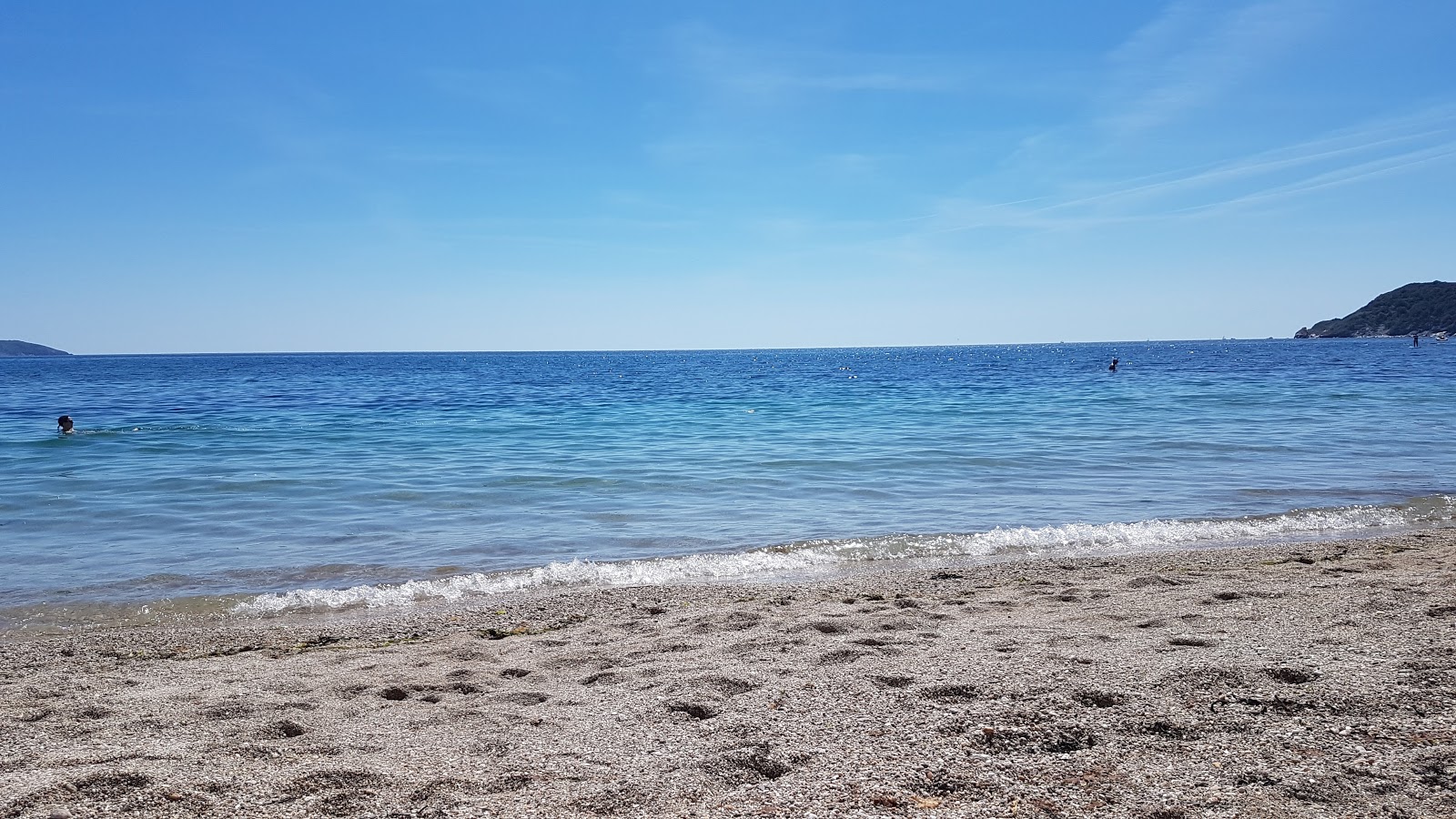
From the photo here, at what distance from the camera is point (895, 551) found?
28.8 ft

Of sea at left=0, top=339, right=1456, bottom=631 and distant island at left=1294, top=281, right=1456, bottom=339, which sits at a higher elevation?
distant island at left=1294, top=281, right=1456, bottom=339

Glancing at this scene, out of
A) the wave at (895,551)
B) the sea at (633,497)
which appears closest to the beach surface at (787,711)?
the wave at (895,551)

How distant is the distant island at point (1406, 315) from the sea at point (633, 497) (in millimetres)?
151172

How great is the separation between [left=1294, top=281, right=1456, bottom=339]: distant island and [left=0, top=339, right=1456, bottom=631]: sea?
151m

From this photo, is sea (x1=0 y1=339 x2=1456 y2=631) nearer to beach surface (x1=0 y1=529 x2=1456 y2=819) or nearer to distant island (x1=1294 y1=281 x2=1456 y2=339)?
beach surface (x1=0 y1=529 x2=1456 y2=819)

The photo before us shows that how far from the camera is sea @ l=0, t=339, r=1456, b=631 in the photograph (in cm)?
817

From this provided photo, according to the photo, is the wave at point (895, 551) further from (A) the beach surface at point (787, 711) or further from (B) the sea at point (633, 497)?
(A) the beach surface at point (787, 711)

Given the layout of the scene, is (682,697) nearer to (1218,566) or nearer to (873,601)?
(873,601)

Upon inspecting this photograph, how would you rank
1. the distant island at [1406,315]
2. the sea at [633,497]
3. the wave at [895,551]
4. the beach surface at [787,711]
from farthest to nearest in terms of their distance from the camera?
1. the distant island at [1406,315]
2. the sea at [633,497]
3. the wave at [895,551]
4. the beach surface at [787,711]

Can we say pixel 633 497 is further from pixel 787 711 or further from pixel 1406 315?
pixel 1406 315

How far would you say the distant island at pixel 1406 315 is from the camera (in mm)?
145500

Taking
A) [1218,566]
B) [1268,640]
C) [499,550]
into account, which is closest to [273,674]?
[499,550]

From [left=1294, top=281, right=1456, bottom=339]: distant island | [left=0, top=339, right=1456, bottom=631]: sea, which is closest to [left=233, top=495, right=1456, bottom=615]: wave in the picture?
[left=0, top=339, right=1456, bottom=631]: sea

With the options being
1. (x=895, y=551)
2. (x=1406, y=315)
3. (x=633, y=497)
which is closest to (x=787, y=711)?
(x=895, y=551)
